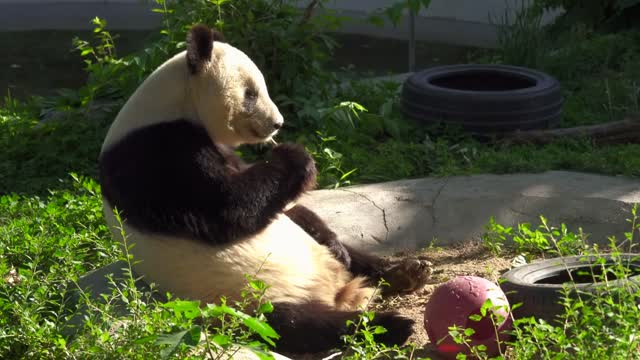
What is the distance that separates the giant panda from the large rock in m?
1.23

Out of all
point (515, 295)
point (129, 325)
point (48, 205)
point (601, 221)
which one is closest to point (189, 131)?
point (129, 325)

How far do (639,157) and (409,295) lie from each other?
7.16ft

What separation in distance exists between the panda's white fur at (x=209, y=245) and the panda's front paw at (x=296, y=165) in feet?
0.41

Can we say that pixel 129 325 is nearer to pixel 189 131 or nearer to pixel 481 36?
pixel 189 131

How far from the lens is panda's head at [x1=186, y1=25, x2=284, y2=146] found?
394cm

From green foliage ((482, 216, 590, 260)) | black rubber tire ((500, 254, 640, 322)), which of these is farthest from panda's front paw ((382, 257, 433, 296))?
black rubber tire ((500, 254, 640, 322))

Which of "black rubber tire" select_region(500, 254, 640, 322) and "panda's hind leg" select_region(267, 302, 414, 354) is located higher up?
"black rubber tire" select_region(500, 254, 640, 322)

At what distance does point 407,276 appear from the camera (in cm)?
461

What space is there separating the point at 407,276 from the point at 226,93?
1.23 meters

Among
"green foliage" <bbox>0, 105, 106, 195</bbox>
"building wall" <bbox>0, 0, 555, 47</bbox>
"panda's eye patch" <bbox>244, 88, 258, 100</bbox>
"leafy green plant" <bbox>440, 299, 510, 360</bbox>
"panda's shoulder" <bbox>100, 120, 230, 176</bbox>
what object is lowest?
"building wall" <bbox>0, 0, 555, 47</bbox>

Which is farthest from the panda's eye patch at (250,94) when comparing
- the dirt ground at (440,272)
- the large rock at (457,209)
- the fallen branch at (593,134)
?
the fallen branch at (593,134)

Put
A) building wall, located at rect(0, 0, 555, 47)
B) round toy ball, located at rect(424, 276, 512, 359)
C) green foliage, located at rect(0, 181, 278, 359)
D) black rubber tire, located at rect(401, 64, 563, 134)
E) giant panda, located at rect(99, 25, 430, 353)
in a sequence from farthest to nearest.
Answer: building wall, located at rect(0, 0, 555, 47), black rubber tire, located at rect(401, 64, 563, 134), giant panda, located at rect(99, 25, 430, 353), round toy ball, located at rect(424, 276, 512, 359), green foliage, located at rect(0, 181, 278, 359)

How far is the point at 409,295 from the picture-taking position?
468 centimetres

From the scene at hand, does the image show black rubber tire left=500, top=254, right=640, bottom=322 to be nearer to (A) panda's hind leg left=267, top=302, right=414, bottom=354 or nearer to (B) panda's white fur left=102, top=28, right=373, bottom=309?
(A) panda's hind leg left=267, top=302, right=414, bottom=354
